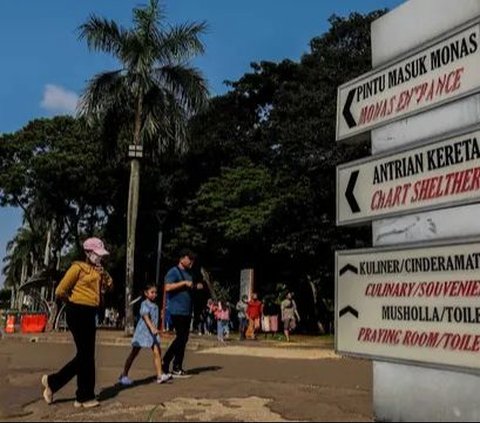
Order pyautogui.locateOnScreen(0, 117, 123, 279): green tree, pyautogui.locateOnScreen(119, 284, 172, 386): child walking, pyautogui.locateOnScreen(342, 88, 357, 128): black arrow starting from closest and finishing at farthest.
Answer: pyautogui.locateOnScreen(342, 88, 357, 128): black arrow, pyautogui.locateOnScreen(119, 284, 172, 386): child walking, pyautogui.locateOnScreen(0, 117, 123, 279): green tree

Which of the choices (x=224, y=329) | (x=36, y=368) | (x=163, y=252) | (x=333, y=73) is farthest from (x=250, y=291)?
(x=36, y=368)

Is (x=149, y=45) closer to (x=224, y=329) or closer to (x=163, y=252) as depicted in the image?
(x=224, y=329)

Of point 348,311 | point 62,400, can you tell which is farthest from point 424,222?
point 62,400

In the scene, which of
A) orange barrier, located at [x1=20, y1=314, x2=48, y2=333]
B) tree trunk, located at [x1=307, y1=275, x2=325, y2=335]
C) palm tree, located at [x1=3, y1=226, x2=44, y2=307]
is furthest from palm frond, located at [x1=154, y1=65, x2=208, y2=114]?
palm tree, located at [x1=3, y1=226, x2=44, y2=307]

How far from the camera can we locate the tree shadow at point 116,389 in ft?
25.9

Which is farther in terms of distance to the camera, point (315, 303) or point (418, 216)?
point (315, 303)

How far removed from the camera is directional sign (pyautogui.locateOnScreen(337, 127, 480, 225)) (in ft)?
18.9

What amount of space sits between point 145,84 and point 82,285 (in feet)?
56.1

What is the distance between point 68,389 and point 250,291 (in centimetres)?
1797

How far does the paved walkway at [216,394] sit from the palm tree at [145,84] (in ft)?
39.3

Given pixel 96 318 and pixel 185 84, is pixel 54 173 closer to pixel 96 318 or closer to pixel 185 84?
pixel 185 84

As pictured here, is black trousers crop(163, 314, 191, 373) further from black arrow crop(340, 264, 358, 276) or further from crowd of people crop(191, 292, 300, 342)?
crowd of people crop(191, 292, 300, 342)

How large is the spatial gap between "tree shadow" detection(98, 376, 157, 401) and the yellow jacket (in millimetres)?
1170

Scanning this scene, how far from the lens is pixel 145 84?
77.4ft
